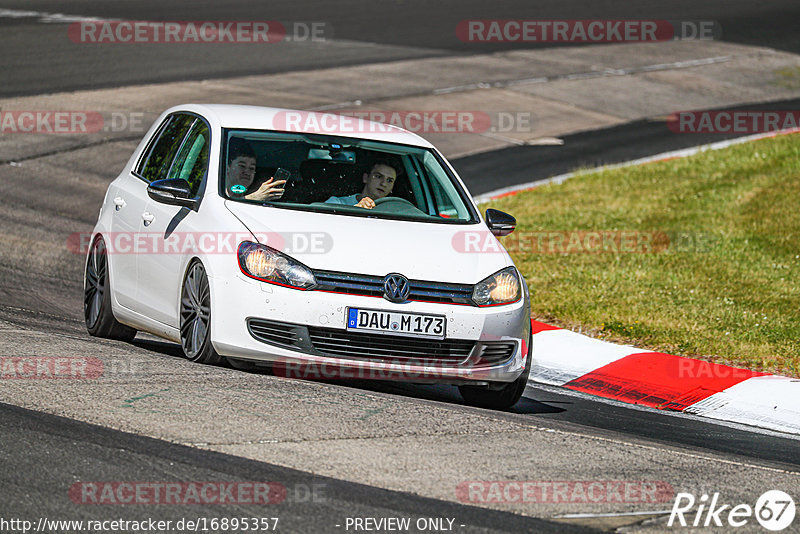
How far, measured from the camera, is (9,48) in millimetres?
24656

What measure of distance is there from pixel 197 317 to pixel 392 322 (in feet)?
4.09

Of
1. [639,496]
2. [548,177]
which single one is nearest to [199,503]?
[639,496]

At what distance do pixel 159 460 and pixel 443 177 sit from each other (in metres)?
3.92

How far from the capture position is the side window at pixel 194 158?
8227 millimetres

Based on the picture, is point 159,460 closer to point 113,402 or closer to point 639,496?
point 113,402

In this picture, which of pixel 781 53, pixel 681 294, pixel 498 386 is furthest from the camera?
pixel 781 53
